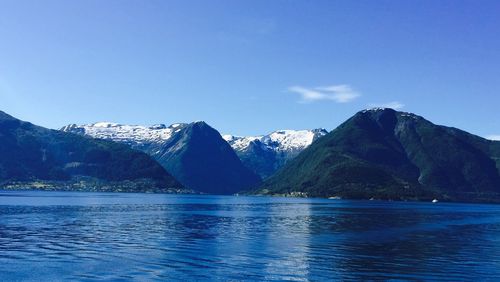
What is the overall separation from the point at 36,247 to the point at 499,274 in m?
74.9

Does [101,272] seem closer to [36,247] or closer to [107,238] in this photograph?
[36,247]

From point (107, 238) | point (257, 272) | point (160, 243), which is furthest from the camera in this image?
point (107, 238)

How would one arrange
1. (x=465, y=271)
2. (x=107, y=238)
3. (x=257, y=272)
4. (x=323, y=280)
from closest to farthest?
(x=323, y=280) < (x=257, y=272) < (x=465, y=271) < (x=107, y=238)

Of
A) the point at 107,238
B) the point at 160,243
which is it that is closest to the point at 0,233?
the point at 107,238

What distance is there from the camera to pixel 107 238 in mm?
102000

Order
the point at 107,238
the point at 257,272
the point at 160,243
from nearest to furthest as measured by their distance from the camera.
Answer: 1. the point at 257,272
2. the point at 160,243
3. the point at 107,238

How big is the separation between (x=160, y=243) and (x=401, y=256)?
45153 mm

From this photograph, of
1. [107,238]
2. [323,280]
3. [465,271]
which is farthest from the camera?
[107,238]

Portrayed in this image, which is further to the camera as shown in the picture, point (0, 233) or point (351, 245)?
point (0, 233)

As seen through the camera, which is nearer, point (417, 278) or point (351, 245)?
point (417, 278)

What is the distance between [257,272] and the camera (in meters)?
66.7

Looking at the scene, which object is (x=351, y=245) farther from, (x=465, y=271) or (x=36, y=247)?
(x=36, y=247)

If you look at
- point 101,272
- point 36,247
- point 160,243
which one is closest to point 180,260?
point 101,272

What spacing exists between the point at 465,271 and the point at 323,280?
23.9 m
